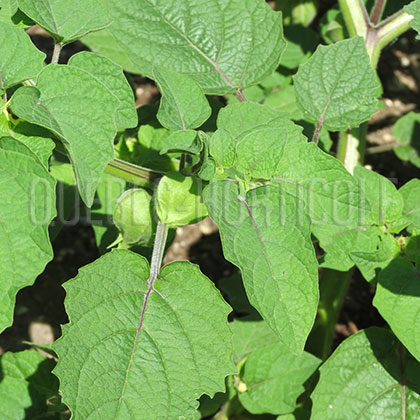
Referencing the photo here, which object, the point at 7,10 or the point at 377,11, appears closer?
the point at 7,10

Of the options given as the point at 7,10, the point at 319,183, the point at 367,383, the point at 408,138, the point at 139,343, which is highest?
the point at 7,10

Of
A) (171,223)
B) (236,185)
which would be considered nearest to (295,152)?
(236,185)

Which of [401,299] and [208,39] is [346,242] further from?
[208,39]

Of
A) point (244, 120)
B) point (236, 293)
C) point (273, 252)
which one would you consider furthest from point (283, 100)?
point (273, 252)

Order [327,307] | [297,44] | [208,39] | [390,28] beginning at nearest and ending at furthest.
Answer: [208,39], [390,28], [327,307], [297,44]

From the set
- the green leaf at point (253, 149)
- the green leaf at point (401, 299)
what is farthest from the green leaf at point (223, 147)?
the green leaf at point (401, 299)

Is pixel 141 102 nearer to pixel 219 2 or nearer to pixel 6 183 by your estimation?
pixel 219 2

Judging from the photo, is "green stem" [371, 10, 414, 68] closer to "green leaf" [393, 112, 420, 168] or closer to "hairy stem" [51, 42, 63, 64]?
"green leaf" [393, 112, 420, 168]
